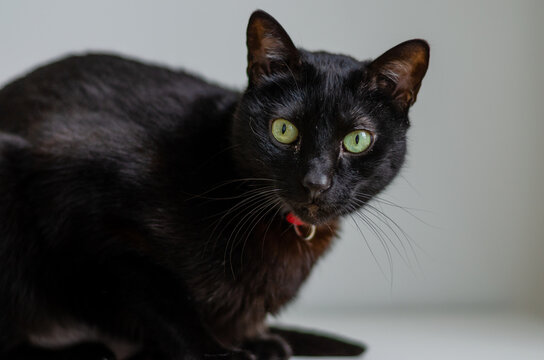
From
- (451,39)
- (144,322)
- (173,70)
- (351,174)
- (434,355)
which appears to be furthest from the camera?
(451,39)

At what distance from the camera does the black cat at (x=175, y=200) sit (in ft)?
3.92

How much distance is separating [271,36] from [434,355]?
0.69 meters

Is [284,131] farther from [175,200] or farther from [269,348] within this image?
[269,348]

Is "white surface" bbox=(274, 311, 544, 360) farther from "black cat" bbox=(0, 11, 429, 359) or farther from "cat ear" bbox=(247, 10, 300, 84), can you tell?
"cat ear" bbox=(247, 10, 300, 84)

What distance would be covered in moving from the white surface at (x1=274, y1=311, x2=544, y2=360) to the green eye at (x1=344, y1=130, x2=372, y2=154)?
452 millimetres

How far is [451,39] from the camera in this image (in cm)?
180

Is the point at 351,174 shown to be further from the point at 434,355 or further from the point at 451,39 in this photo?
the point at 451,39

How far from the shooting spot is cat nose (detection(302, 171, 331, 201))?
3.62 feet

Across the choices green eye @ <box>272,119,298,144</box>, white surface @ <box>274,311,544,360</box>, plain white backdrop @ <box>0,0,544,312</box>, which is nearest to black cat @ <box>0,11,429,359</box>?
green eye @ <box>272,119,298,144</box>

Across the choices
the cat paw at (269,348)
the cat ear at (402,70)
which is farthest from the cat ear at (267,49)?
the cat paw at (269,348)

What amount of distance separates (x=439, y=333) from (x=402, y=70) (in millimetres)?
675

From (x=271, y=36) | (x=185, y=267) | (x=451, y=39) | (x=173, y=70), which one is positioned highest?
(x=451, y=39)

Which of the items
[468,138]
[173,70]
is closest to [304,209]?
[173,70]

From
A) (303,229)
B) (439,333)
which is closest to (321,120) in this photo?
(303,229)
